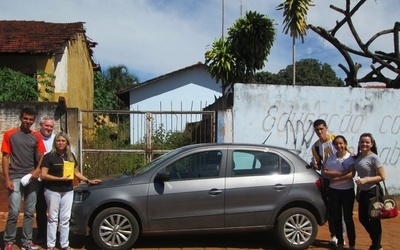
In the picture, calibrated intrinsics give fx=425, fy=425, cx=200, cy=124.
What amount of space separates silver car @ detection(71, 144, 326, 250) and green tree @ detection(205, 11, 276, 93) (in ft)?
19.5

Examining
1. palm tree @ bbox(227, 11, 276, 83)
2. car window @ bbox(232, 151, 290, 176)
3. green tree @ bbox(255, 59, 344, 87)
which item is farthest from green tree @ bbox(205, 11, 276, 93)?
green tree @ bbox(255, 59, 344, 87)

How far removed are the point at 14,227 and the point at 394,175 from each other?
8.46 m

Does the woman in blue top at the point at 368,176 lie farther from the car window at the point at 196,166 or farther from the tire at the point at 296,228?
the car window at the point at 196,166

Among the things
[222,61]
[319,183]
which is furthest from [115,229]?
[222,61]

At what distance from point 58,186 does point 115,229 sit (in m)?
0.94

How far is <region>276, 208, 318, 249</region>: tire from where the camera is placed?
19.4 feet

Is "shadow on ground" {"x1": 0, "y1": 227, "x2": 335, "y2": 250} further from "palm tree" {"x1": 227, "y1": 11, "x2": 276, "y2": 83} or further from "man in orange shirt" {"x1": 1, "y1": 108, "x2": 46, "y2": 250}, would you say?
"palm tree" {"x1": 227, "y1": 11, "x2": 276, "y2": 83}

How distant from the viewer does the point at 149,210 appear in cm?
571

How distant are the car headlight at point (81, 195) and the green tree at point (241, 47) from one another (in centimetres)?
675

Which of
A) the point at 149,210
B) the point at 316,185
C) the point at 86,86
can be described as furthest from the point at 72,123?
the point at 86,86

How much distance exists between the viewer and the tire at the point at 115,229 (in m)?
5.65

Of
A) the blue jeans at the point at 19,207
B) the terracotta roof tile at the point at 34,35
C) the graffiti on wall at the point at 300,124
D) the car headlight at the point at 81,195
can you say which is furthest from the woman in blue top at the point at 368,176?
the terracotta roof tile at the point at 34,35

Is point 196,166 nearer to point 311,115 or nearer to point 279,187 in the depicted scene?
point 279,187

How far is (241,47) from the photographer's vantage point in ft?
39.3
